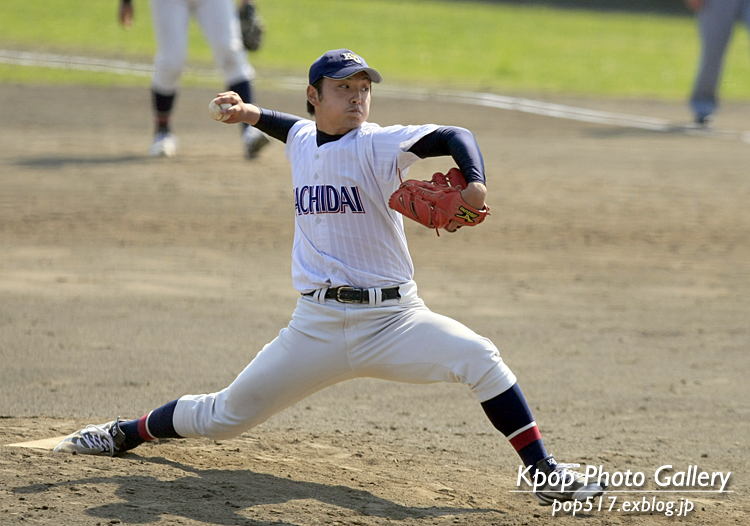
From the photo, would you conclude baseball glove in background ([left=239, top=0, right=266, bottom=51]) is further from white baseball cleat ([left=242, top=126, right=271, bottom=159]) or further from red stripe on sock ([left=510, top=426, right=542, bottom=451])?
red stripe on sock ([left=510, top=426, right=542, bottom=451])

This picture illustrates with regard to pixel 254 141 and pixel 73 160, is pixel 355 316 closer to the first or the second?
pixel 254 141

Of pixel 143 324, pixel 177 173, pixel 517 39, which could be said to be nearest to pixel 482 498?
pixel 143 324

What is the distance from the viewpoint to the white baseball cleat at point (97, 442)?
3.62 meters

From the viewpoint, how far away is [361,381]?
16.0ft

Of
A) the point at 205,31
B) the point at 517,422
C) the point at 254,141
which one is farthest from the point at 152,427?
the point at 205,31

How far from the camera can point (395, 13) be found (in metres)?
23.1

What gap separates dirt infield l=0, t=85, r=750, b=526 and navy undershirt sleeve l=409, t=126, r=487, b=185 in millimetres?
1150

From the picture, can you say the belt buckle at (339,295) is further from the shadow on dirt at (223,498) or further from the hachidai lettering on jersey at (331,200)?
the shadow on dirt at (223,498)

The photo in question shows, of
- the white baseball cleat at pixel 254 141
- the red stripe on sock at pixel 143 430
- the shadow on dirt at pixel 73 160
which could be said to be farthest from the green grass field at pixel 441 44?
the red stripe on sock at pixel 143 430

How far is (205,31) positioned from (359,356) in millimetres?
6386

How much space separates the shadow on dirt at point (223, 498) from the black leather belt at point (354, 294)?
682mm

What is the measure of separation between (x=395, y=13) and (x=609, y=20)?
5.96m

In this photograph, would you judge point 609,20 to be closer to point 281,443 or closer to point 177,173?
point 177,173

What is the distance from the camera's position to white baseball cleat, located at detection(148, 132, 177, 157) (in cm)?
932
